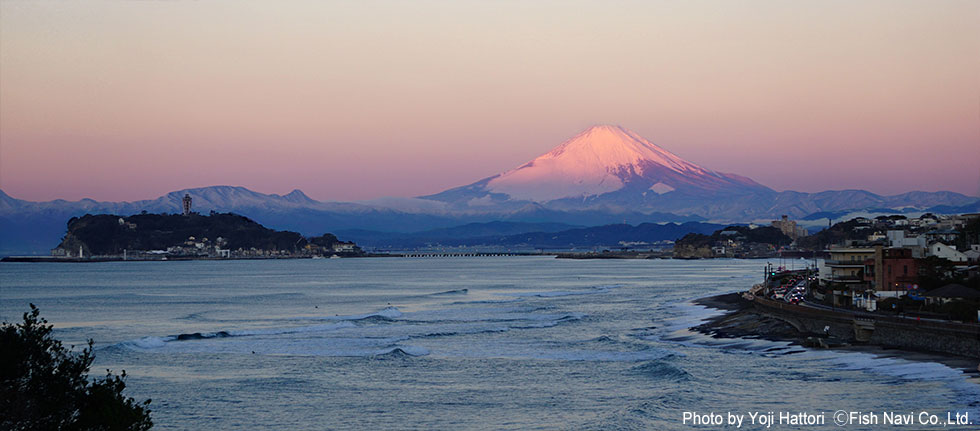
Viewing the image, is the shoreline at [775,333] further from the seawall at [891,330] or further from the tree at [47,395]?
the tree at [47,395]

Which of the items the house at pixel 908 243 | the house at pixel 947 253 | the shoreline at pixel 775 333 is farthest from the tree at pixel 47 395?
the house at pixel 908 243

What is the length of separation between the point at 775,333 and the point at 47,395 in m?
36.3

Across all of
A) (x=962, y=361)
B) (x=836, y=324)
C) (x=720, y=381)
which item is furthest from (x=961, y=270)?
(x=720, y=381)

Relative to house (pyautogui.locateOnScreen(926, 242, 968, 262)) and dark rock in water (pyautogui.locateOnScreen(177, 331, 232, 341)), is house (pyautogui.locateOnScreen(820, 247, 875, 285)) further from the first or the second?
dark rock in water (pyautogui.locateOnScreen(177, 331, 232, 341))

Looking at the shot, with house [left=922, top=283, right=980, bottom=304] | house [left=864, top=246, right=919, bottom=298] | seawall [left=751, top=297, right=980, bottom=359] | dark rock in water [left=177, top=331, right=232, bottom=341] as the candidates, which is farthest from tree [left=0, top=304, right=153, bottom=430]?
house [left=864, top=246, right=919, bottom=298]

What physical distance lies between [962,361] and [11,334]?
97.0 ft

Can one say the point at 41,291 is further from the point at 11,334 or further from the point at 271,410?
the point at 11,334

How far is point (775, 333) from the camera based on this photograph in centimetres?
4550

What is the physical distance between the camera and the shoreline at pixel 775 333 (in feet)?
105

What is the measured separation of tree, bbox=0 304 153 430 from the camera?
55.4ft

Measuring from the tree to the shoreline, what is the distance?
24.4m

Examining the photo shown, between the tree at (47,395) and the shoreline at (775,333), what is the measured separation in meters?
24.4

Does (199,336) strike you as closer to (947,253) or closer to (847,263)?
(847,263)

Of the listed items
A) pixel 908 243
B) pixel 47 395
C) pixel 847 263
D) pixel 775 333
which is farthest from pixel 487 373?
pixel 908 243
